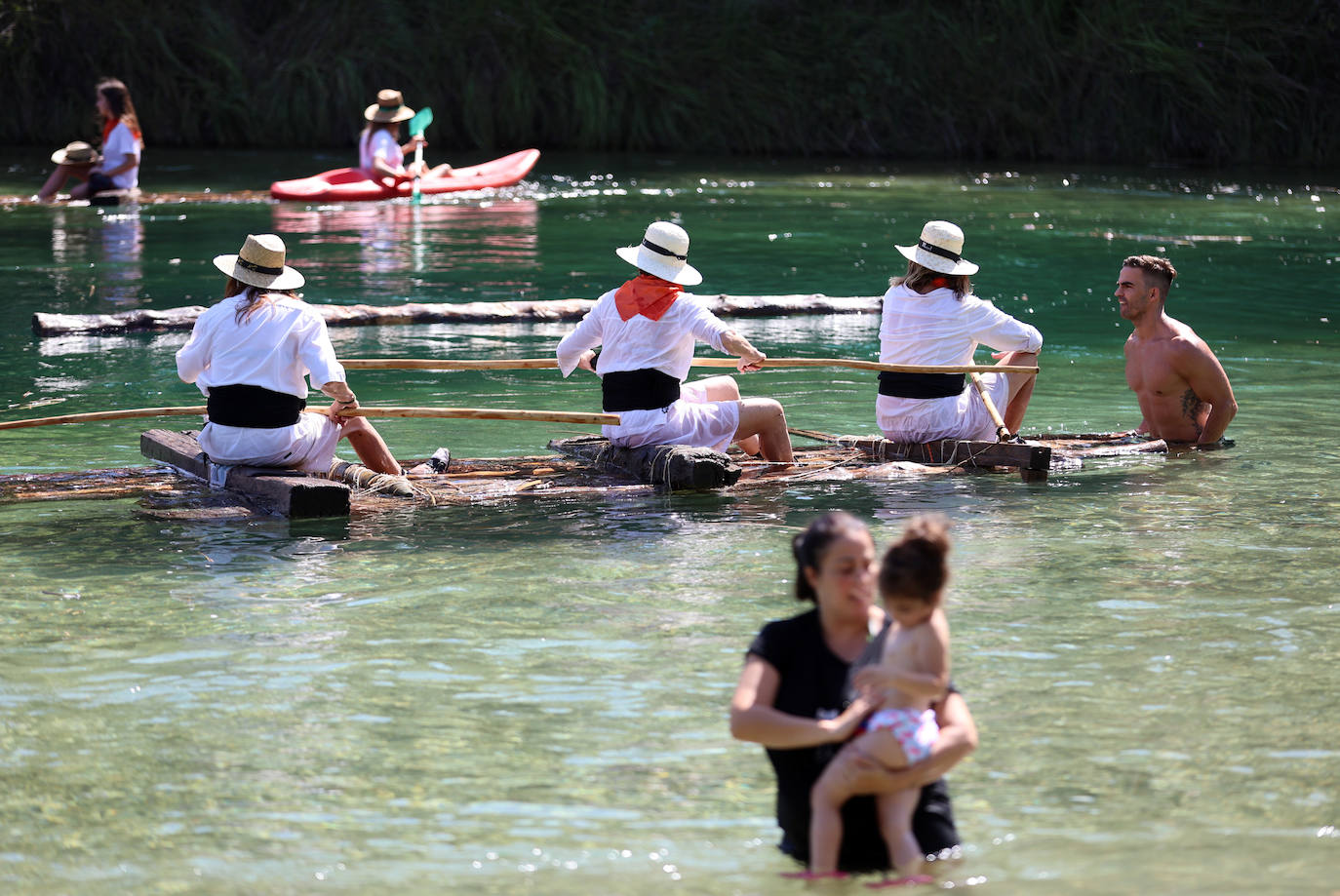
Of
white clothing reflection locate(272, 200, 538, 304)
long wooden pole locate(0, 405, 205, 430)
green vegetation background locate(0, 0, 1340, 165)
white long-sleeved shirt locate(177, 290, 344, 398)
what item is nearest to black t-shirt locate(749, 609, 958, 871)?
white long-sleeved shirt locate(177, 290, 344, 398)

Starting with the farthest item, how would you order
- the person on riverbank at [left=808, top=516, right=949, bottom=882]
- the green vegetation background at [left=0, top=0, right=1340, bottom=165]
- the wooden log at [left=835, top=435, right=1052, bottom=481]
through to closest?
the green vegetation background at [left=0, top=0, right=1340, bottom=165], the wooden log at [left=835, top=435, right=1052, bottom=481], the person on riverbank at [left=808, top=516, right=949, bottom=882]

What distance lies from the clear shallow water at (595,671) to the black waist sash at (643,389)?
1.83ft

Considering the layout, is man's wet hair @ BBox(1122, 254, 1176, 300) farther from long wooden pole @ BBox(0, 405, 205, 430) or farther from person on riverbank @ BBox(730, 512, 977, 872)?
person on riverbank @ BBox(730, 512, 977, 872)

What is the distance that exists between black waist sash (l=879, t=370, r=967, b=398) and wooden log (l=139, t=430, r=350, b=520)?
2859 millimetres

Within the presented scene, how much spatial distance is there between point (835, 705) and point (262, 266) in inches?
179

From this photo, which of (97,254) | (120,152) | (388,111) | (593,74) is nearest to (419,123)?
(388,111)

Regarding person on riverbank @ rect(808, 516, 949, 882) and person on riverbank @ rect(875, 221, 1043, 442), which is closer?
person on riverbank @ rect(808, 516, 949, 882)

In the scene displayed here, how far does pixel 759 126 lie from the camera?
3120 centimetres

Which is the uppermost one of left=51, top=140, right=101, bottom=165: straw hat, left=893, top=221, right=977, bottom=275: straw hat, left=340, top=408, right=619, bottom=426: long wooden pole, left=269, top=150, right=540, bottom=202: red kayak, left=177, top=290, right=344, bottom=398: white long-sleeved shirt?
left=51, top=140, right=101, bottom=165: straw hat

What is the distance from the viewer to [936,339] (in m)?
9.02

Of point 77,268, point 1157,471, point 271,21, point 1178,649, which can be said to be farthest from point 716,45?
point 1178,649

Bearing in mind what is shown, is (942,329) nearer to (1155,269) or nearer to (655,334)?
(1155,269)

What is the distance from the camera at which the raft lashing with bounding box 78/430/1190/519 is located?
8008mm

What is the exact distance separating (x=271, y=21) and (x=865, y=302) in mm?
20243
